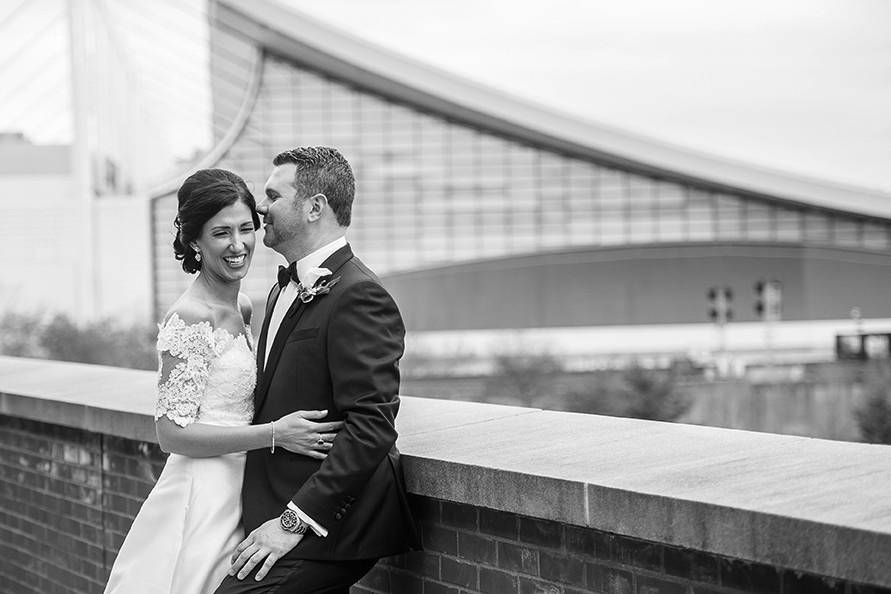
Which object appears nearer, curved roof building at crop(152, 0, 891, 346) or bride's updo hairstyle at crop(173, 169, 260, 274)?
bride's updo hairstyle at crop(173, 169, 260, 274)

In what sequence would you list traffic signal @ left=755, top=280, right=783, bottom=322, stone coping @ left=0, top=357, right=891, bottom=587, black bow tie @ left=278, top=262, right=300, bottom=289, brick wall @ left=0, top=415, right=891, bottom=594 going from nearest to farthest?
stone coping @ left=0, top=357, right=891, bottom=587 → brick wall @ left=0, top=415, right=891, bottom=594 → black bow tie @ left=278, top=262, right=300, bottom=289 → traffic signal @ left=755, top=280, right=783, bottom=322

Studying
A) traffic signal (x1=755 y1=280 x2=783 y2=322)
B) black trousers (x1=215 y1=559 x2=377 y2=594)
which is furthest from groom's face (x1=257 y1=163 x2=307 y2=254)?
traffic signal (x1=755 y1=280 x2=783 y2=322)

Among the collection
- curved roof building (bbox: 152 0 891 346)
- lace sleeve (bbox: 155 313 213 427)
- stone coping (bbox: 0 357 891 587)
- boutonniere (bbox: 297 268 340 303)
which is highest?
curved roof building (bbox: 152 0 891 346)

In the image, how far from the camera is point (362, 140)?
50.7 metres

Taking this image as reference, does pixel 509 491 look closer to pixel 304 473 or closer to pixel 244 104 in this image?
pixel 304 473

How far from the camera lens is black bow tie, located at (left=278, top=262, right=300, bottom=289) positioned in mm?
2531

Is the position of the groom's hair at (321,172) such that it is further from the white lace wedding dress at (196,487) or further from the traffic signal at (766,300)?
the traffic signal at (766,300)

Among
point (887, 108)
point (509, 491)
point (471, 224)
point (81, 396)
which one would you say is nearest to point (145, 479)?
point (81, 396)

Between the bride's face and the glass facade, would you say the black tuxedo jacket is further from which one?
the glass facade

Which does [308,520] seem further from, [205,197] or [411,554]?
[205,197]

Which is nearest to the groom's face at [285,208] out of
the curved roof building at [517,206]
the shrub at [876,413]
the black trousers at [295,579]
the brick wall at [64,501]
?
the black trousers at [295,579]

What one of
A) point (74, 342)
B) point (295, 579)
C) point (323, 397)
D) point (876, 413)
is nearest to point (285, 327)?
point (323, 397)

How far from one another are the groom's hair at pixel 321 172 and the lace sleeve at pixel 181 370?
0.46 meters

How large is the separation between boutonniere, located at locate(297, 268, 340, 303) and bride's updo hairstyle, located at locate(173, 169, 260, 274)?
354 millimetres
